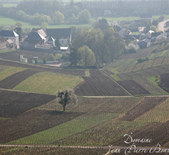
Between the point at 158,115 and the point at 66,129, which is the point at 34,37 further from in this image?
the point at 66,129

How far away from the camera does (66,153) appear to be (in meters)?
41.2

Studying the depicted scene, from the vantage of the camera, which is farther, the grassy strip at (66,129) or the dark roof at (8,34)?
the dark roof at (8,34)

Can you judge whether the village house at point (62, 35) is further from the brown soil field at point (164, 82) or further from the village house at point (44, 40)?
the brown soil field at point (164, 82)

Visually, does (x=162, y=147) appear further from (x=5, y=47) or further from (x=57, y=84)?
(x=5, y=47)

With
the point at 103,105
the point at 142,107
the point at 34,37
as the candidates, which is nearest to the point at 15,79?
the point at 103,105

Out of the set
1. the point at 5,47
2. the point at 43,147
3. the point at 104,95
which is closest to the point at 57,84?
the point at 104,95

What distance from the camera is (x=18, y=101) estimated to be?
227 ft

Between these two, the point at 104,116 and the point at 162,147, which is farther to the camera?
the point at 104,116

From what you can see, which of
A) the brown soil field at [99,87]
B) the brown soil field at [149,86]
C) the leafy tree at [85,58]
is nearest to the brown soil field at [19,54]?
the leafy tree at [85,58]

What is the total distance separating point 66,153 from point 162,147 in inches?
525

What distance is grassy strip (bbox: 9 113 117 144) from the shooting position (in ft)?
155

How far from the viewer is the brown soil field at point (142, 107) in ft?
196

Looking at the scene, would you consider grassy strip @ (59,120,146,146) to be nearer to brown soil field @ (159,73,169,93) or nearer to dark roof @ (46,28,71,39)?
brown soil field @ (159,73,169,93)

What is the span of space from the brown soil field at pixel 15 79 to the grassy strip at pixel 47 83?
1.60m
